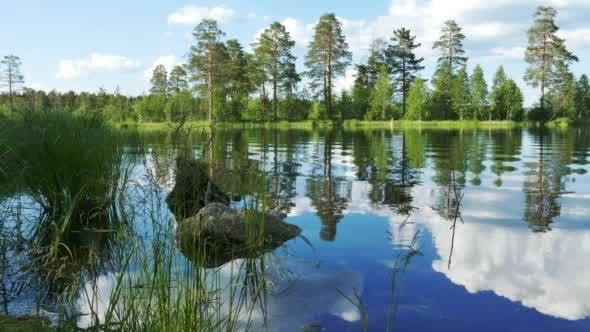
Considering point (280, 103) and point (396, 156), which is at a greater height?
point (280, 103)

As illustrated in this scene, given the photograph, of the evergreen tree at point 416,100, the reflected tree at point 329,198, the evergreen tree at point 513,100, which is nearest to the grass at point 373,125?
the evergreen tree at point 416,100

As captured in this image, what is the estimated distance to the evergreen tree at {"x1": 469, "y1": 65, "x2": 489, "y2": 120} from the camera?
64.4m

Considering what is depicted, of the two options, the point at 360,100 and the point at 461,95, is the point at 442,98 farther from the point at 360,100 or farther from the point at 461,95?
the point at 360,100

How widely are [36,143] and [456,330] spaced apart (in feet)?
19.5

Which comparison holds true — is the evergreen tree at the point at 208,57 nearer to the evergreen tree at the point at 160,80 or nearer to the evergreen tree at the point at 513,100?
the evergreen tree at the point at 160,80

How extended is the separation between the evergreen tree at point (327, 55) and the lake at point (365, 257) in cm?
5145

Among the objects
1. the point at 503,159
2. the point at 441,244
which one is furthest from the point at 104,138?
the point at 503,159

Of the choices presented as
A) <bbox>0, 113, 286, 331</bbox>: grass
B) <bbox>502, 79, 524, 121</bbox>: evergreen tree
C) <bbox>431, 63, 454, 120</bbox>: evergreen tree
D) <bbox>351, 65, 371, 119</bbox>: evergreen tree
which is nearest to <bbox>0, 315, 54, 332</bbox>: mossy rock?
<bbox>0, 113, 286, 331</bbox>: grass

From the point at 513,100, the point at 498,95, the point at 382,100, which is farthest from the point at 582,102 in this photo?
the point at 382,100

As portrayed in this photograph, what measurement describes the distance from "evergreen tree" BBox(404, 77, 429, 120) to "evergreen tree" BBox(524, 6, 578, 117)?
12.3 meters

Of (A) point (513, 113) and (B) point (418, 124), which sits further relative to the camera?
(A) point (513, 113)

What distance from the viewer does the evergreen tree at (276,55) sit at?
60.6 m

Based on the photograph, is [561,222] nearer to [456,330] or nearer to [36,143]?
[456,330]

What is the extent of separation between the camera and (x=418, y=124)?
56.8 m
